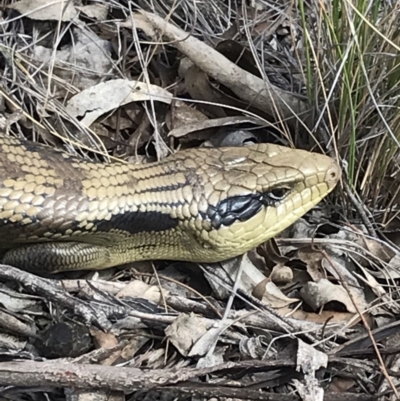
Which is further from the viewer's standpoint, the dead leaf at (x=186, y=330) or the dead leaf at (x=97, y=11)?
the dead leaf at (x=97, y=11)

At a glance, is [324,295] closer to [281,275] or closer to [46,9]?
[281,275]

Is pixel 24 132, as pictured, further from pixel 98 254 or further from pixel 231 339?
pixel 231 339

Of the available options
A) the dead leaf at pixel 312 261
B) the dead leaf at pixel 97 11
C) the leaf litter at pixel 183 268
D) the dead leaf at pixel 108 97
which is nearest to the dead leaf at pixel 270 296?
the leaf litter at pixel 183 268

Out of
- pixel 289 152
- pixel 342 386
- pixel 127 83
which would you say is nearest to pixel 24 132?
pixel 127 83

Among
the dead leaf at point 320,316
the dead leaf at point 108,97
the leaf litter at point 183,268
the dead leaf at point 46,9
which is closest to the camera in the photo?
the leaf litter at point 183,268

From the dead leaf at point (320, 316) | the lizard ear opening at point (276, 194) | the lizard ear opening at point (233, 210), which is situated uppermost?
the lizard ear opening at point (276, 194)

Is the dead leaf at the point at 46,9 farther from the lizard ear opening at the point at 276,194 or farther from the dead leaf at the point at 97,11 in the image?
the lizard ear opening at the point at 276,194

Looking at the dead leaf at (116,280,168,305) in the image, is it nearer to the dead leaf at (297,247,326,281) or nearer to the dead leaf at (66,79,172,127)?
the dead leaf at (297,247,326,281)

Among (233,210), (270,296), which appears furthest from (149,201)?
(270,296)

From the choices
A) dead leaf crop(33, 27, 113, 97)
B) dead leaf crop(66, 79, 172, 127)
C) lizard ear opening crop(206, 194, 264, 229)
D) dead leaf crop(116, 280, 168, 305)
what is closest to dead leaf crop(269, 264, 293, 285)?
lizard ear opening crop(206, 194, 264, 229)
